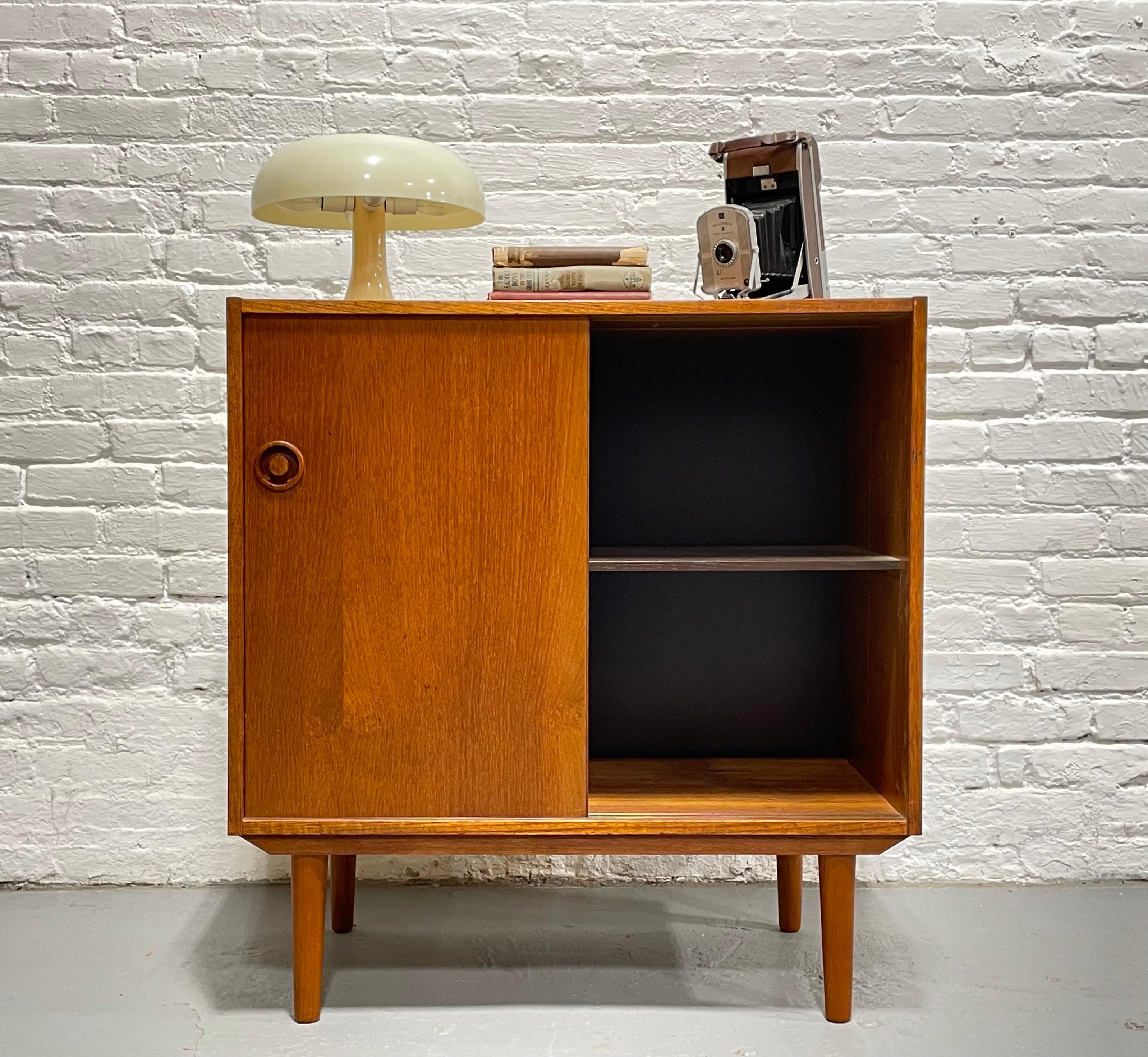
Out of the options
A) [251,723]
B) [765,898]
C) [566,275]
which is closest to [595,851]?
[251,723]

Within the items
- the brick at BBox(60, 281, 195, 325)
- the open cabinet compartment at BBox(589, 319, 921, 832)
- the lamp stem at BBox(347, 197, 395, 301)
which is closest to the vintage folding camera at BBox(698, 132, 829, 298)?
the open cabinet compartment at BBox(589, 319, 921, 832)

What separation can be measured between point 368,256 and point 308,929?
96 centimetres

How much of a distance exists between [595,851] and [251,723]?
0.51m

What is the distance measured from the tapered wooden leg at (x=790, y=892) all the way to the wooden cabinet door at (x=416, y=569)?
538 millimetres

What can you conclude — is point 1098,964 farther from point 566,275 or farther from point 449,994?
point 566,275

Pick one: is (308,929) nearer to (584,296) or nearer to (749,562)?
(749,562)

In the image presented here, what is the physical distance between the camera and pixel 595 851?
1.56m

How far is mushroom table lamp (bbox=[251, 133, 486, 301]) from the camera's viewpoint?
1.54 metres

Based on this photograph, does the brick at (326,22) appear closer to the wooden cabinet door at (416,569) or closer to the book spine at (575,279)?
the book spine at (575,279)

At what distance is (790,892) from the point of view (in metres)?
1.90

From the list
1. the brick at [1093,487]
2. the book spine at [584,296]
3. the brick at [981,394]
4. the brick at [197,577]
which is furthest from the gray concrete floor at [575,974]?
the book spine at [584,296]

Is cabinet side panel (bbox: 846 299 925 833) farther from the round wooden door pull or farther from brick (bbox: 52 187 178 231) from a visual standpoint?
brick (bbox: 52 187 178 231)

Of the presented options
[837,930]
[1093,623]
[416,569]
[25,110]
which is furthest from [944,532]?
[25,110]

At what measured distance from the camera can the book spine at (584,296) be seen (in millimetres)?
1564
